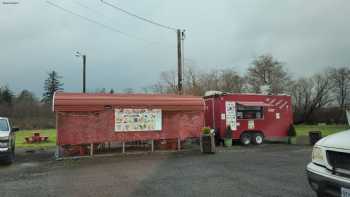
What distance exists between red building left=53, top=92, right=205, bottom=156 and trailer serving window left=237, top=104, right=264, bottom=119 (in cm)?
323

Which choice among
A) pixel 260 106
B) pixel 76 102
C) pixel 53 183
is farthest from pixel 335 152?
pixel 260 106

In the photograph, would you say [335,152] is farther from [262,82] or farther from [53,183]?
[262,82]

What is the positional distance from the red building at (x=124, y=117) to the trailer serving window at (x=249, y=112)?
10.6 feet

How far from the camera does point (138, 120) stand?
17672 millimetres

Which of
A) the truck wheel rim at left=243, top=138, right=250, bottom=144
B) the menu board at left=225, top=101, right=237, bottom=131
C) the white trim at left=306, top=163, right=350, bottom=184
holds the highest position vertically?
the menu board at left=225, top=101, right=237, bottom=131

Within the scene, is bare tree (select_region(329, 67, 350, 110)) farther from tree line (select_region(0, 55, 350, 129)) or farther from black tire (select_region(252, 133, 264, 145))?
black tire (select_region(252, 133, 264, 145))

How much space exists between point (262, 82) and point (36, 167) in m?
53.6

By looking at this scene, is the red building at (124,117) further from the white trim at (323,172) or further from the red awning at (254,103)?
the white trim at (323,172)

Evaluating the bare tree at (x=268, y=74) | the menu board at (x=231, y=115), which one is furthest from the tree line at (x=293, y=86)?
the menu board at (x=231, y=115)

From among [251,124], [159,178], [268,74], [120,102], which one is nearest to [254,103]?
[251,124]

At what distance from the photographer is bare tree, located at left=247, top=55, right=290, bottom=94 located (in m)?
63.5

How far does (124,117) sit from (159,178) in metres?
7.56

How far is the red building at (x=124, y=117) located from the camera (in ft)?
53.5

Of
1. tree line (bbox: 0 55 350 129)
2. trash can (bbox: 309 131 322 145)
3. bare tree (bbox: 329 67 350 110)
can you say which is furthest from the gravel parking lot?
bare tree (bbox: 329 67 350 110)
